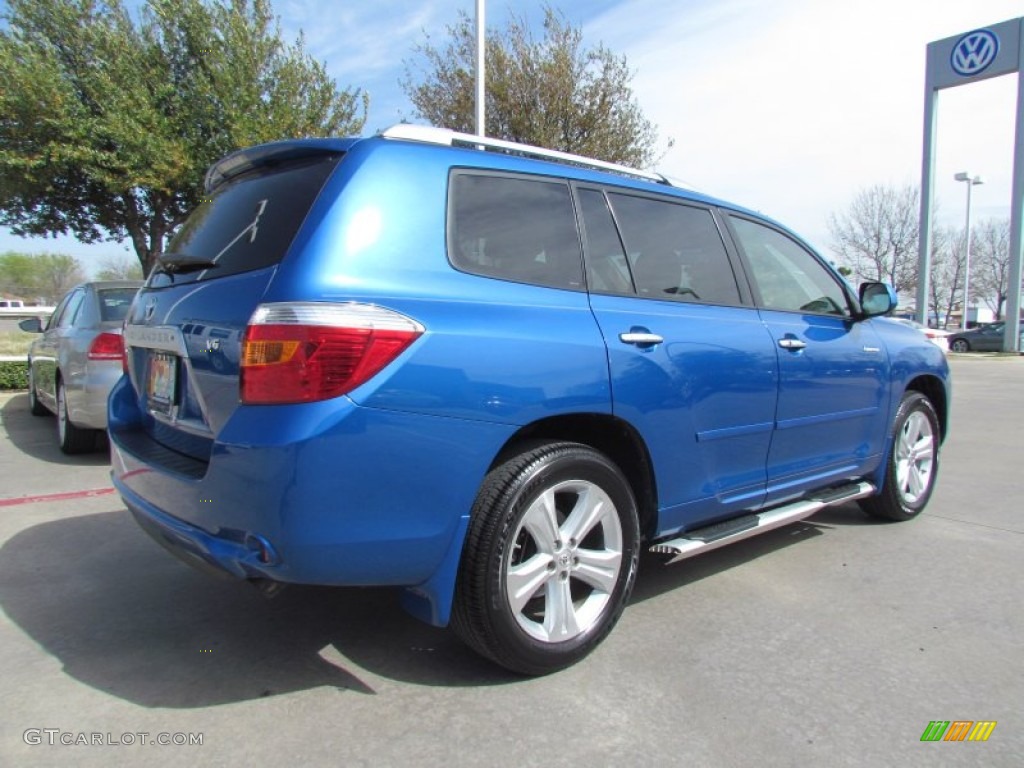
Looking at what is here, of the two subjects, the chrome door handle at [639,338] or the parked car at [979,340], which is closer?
the chrome door handle at [639,338]

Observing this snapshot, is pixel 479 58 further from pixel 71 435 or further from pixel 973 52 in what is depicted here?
pixel 973 52

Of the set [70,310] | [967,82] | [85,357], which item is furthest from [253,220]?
[967,82]

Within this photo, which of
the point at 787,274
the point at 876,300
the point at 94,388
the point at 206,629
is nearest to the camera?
the point at 206,629

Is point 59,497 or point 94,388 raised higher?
point 94,388

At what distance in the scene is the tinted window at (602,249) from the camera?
297cm

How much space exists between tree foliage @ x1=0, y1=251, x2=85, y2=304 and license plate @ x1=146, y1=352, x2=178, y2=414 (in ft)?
298

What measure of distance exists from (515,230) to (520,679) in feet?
5.43

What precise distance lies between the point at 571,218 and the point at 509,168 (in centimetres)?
34

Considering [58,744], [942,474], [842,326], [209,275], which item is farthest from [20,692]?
[942,474]

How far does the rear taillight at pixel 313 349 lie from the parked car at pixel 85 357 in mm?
4128

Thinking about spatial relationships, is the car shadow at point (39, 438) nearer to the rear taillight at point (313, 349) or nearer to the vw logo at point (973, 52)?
the rear taillight at point (313, 349)

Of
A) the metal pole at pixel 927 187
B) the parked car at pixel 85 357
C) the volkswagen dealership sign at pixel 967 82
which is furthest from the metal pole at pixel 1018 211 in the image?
the parked car at pixel 85 357

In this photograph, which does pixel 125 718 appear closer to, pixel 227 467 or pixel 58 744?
pixel 58 744

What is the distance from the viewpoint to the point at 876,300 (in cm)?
425
